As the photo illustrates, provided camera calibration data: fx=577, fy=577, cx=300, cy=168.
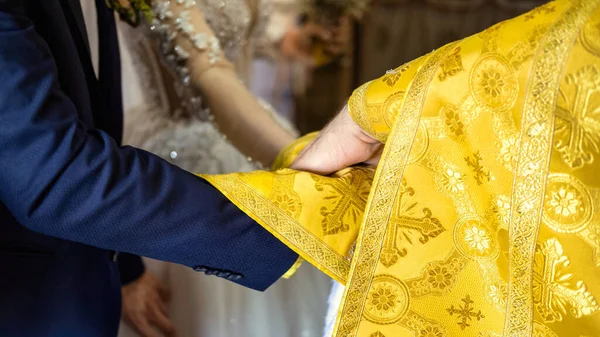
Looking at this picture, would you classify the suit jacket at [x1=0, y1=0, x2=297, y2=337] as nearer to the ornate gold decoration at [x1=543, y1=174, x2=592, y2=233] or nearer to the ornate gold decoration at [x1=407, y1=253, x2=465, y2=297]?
the ornate gold decoration at [x1=407, y1=253, x2=465, y2=297]

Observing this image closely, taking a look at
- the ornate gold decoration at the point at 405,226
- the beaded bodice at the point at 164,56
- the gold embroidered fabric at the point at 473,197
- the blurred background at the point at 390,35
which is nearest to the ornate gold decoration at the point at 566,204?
the gold embroidered fabric at the point at 473,197

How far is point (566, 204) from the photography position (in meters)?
0.52

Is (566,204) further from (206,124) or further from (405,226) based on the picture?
(206,124)

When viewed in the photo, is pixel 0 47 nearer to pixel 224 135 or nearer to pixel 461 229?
pixel 461 229

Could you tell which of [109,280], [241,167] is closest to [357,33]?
[241,167]

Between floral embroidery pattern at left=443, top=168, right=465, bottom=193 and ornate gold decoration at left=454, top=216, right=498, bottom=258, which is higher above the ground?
floral embroidery pattern at left=443, top=168, right=465, bottom=193

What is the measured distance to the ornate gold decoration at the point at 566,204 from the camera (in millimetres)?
514

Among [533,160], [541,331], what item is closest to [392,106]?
[533,160]

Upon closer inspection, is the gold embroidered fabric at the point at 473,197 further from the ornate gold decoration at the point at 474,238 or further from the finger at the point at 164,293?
the finger at the point at 164,293

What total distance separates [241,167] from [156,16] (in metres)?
0.32

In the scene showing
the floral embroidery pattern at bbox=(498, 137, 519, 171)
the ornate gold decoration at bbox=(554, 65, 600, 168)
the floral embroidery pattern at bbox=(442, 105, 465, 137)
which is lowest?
the floral embroidery pattern at bbox=(442, 105, 465, 137)

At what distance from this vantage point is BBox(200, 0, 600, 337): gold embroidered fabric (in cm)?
51

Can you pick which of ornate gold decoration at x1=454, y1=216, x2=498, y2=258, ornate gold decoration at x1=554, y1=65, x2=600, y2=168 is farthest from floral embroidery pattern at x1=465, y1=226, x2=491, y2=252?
ornate gold decoration at x1=554, y1=65, x2=600, y2=168

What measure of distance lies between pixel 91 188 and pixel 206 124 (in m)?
0.68
